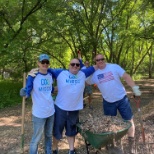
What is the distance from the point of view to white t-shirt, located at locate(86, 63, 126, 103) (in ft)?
Answer: 15.0

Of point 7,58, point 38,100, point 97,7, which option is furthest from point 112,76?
point 97,7

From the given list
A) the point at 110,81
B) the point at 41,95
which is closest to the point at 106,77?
the point at 110,81

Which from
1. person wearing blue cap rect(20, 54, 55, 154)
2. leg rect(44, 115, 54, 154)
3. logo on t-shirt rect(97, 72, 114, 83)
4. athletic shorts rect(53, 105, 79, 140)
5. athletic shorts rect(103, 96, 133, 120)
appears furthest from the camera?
athletic shorts rect(103, 96, 133, 120)

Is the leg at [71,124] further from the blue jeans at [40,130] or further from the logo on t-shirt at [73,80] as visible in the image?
the logo on t-shirt at [73,80]

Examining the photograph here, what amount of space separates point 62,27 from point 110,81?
9.82m

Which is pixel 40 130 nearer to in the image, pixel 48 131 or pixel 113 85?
pixel 48 131

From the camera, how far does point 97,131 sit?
13.3 ft

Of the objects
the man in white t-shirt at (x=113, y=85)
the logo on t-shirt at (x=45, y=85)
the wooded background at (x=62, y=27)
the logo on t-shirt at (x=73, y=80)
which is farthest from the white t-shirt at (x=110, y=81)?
the wooded background at (x=62, y=27)

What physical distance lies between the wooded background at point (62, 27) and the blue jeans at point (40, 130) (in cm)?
589

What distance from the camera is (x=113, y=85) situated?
459 cm

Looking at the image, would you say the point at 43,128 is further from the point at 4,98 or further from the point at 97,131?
the point at 4,98

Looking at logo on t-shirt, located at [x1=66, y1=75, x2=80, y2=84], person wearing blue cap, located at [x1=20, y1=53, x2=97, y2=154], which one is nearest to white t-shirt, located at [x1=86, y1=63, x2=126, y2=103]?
person wearing blue cap, located at [x1=20, y1=53, x2=97, y2=154]

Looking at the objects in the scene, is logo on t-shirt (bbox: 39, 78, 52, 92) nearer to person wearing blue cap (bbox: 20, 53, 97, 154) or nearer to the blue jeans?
person wearing blue cap (bbox: 20, 53, 97, 154)

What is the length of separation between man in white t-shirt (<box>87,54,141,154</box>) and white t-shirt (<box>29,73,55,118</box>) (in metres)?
0.96
